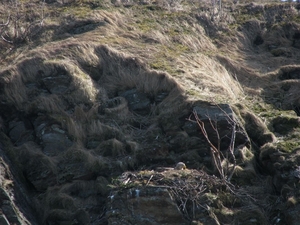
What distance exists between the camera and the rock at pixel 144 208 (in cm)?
986

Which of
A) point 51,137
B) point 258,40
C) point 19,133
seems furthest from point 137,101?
point 258,40

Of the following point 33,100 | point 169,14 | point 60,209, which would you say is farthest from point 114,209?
point 169,14

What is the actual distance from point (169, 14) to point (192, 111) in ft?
22.3

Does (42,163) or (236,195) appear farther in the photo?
(42,163)

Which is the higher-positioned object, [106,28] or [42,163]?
[106,28]

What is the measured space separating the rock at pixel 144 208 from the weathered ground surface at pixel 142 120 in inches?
0.7

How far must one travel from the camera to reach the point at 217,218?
390 inches

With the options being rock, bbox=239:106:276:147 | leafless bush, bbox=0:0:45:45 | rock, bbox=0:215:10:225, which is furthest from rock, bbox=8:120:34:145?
rock, bbox=239:106:276:147

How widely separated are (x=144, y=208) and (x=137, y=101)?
12.9 feet

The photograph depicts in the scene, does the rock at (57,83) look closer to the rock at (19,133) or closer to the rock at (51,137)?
the rock at (51,137)

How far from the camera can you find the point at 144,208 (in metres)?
9.95

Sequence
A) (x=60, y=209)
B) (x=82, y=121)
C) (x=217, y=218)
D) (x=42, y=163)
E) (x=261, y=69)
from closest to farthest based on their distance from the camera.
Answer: (x=217, y=218), (x=60, y=209), (x=42, y=163), (x=82, y=121), (x=261, y=69)

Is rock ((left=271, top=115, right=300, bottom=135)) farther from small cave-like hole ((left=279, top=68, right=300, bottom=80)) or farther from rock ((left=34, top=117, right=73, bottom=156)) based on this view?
rock ((left=34, top=117, right=73, bottom=156))

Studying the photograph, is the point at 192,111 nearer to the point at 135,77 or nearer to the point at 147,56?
the point at 135,77
